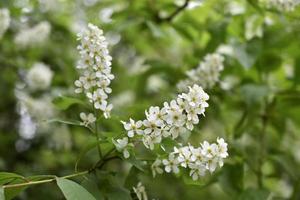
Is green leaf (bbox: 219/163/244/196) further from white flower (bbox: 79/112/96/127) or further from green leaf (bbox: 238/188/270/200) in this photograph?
white flower (bbox: 79/112/96/127)

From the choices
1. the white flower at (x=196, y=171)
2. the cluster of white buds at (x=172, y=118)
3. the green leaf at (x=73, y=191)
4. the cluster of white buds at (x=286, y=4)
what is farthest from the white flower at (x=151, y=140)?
the cluster of white buds at (x=286, y=4)

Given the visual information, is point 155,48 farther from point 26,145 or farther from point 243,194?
point 243,194

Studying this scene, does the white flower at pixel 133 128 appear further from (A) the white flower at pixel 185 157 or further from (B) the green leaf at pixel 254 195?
(B) the green leaf at pixel 254 195

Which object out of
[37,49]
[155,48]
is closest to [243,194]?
[37,49]

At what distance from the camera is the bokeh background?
8.16 ft

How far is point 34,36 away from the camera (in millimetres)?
2680

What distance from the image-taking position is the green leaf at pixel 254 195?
208cm

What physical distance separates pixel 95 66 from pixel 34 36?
1171 millimetres

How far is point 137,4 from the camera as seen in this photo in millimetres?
2797

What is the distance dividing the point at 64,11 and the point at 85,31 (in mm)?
1702

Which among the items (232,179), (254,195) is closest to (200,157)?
(254,195)

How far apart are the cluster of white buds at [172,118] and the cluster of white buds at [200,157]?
0.20ft

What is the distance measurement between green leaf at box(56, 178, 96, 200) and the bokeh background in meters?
0.62

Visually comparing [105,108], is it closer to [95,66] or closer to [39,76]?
[95,66]
